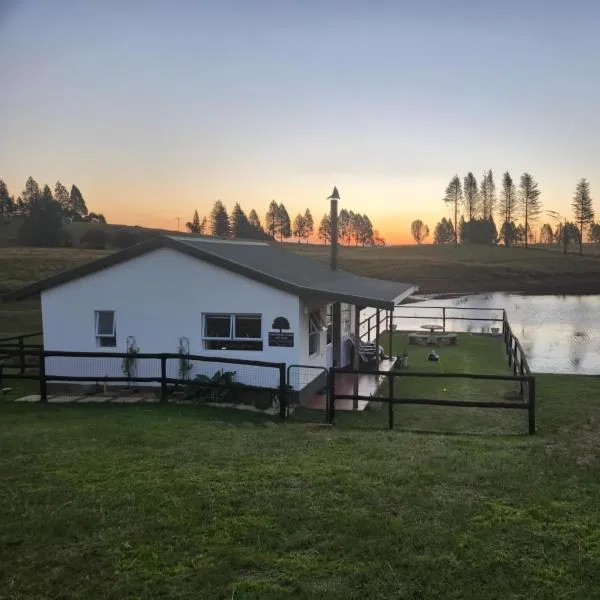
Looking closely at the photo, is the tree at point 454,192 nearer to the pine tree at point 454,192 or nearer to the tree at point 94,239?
the pine tree at point 454,192

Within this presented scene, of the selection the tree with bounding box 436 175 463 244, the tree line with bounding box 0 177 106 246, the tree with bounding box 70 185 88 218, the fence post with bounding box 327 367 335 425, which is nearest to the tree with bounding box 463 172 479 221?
the tree with bounding box 436 175 463 244

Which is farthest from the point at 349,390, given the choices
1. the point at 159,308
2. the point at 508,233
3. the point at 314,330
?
the point at 508,233

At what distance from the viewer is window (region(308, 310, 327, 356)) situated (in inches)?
578

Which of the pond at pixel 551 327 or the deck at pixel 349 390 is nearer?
the deck at pixel 349 390

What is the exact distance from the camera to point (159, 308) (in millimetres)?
14211

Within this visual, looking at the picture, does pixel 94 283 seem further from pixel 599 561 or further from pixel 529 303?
pixel 529 303

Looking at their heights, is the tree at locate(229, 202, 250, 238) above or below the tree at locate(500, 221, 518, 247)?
above

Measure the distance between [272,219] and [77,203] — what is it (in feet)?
192

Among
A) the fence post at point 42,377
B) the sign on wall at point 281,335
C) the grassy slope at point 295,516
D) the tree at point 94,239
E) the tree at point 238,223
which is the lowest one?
the grassy slope at point 295,516

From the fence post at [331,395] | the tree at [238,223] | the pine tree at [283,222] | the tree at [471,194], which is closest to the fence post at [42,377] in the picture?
the fence post at [331,395]

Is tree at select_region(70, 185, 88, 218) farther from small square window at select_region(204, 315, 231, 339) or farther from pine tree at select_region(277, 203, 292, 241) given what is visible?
small square window at select_region(204, 315, 231, 339)

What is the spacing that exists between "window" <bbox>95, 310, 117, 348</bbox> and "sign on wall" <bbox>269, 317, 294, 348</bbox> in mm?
3920

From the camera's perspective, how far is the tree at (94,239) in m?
115

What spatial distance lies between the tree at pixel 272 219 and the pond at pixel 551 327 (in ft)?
406
